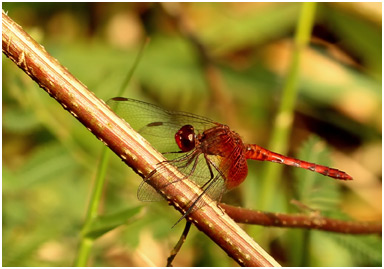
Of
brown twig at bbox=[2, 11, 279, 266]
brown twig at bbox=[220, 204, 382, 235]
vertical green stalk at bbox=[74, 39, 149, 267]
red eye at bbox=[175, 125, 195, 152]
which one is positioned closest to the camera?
brown twig at bbox=[2, 11, 279, 266]

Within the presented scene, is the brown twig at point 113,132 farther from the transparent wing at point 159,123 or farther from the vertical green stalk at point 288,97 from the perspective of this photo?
the vertical green stalk at point 288,97

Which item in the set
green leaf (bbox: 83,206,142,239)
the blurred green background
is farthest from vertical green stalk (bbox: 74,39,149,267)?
the blurred green background

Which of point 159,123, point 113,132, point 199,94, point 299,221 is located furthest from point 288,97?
point 113,132

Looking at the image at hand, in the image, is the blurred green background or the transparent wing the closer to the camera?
the transparent wing

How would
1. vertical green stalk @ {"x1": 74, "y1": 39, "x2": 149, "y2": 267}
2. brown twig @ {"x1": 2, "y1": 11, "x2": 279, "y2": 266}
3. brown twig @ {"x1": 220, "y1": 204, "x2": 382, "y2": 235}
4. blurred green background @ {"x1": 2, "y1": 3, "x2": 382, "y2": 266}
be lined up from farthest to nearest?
blurred green background @ {"x1": 2, "y1": 3, "x2": 382, "y2": 266}
vertical green stalk @ {"x1": 74, "y1": 39, "x2": 149, "y2": 267}
brown twig @ {"x1": 220, "y1": 204, "x2": 382, "y2": 235}
brown twig @ {"x1": 2, "y1": 11, "x2": 279, "y2": 266}

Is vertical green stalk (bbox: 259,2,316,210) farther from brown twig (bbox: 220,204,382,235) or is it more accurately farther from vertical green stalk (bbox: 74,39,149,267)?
vertical green stalk (bbox: 74,39,149,267)

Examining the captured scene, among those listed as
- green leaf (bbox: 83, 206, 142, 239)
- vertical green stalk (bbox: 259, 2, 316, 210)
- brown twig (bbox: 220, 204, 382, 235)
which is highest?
vertical green stalk (bbox: 259, 2, 316, 210)

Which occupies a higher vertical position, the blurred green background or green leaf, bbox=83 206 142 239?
the blurred green background
